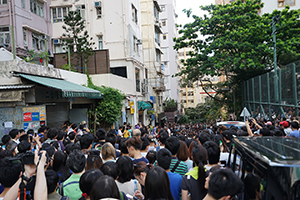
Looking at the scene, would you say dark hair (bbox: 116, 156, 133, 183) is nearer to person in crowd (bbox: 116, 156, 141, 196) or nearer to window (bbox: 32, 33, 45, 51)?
person in crowd (bbox: 116, 156, 141, 196)

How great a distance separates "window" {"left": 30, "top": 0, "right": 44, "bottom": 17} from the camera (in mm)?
19250

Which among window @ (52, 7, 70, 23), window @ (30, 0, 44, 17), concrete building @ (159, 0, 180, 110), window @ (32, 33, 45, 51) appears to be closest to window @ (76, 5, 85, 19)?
window @ (52, 7, 70, 23)

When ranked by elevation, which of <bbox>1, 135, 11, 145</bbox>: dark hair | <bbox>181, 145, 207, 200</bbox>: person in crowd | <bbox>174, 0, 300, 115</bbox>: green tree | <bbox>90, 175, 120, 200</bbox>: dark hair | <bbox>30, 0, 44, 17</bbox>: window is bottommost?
<bbox>181, 145, 207, 200</bbox>: person in crowd

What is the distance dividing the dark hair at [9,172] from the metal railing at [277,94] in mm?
11713

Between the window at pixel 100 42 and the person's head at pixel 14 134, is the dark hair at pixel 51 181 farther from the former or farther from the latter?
the window at pixel 100 42

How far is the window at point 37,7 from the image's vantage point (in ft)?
63.2

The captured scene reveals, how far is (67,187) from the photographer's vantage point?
3504 millimetres

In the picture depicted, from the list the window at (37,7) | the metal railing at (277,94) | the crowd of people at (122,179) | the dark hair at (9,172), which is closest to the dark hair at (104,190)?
the crowd of people at (122,179)

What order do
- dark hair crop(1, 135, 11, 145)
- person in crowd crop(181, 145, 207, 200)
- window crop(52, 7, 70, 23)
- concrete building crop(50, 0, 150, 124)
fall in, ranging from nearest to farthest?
person in crowd crop(181, 145, 207, 200) → dark hair crop(1, 135, 11, 145) → concrete building crop(50, 0, 150, 124) → window crop(52, 7, 70, 23)

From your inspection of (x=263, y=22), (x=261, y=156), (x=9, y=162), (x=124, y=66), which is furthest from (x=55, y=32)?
(x=261, y=156)

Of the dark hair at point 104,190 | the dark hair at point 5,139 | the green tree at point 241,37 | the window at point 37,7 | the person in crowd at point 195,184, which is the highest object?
the window at point 37,7

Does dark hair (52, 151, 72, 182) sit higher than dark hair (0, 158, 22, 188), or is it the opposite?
dark hair (0, 158, 22, 188)

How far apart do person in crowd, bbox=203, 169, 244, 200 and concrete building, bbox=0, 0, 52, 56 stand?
16.0 metres

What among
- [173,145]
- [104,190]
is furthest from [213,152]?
[104,190]
